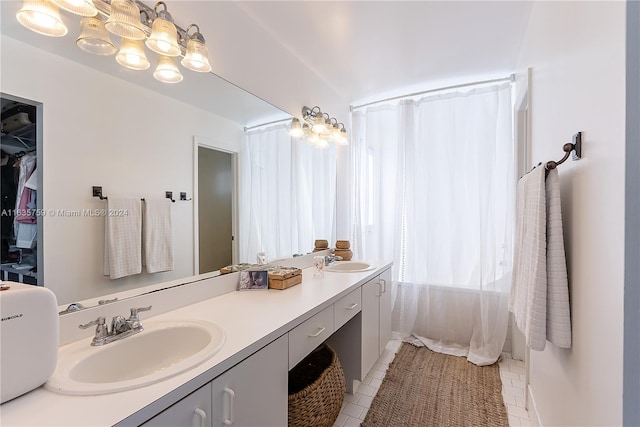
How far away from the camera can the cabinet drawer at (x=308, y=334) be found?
1142 mm

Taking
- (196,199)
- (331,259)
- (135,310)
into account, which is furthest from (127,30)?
(331,259)

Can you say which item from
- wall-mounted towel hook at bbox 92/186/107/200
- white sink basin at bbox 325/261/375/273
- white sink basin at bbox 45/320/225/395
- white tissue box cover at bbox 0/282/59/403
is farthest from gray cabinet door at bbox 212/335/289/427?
white sink basin at bbox 325/261/375/273

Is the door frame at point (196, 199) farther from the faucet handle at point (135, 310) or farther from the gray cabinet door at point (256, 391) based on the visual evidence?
the gray cabinet door at point (256, 391)

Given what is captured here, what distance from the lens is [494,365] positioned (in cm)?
227

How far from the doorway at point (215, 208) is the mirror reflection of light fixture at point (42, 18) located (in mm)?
641

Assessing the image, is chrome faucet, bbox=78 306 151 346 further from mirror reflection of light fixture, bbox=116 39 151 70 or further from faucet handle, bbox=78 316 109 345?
mirror reflection of light fixture, bbox=116 39 151 70

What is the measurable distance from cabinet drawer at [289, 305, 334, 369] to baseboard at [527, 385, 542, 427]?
124 cm

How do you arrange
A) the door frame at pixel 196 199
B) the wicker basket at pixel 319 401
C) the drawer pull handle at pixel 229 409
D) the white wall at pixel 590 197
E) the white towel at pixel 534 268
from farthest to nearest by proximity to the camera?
the door frame at pixel 196 199, the wicker basket at pixel 319 401, the white towel at pixel 534 268, the drawer pull handle at pixel 229 409, the white wall at pixel 590 197

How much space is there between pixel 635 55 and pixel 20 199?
62.0 inches

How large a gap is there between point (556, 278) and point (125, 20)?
1.83 metres

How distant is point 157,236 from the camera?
128cm

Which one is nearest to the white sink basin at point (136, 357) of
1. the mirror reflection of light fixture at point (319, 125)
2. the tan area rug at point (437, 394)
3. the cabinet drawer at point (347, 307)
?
the cabinet drawer at point (347, 307)

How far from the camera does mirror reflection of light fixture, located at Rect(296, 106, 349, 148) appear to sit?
86.6 inches

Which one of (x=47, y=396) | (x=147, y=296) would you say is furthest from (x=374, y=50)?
(x=47, y=396)
